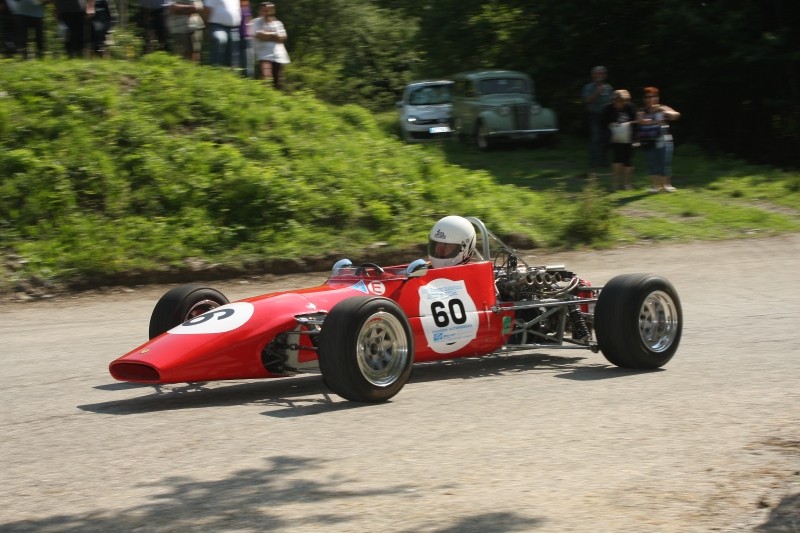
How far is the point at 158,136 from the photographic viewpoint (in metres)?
15.8

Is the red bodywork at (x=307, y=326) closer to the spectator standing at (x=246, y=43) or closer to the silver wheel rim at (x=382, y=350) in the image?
the silver wheel rim at (x=382, y=350)

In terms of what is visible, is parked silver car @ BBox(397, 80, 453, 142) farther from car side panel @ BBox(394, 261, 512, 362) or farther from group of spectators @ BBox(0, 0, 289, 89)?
car side panel @ BBox(394, 261, 512, 362)

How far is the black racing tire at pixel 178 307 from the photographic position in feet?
28.1

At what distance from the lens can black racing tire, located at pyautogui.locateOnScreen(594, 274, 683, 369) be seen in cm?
866

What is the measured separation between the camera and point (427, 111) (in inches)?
1072

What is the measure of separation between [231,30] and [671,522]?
14.4 meters

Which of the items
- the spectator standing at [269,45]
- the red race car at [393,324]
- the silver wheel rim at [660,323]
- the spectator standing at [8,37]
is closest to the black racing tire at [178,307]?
the red race car at [393,324]

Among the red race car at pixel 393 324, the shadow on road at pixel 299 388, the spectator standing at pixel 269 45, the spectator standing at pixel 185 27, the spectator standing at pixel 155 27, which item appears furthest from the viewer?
the spectator standing at pixel 269 45

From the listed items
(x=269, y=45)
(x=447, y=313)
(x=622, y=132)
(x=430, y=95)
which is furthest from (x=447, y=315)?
(x=430, y=95)

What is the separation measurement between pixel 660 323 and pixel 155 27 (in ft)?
39.3

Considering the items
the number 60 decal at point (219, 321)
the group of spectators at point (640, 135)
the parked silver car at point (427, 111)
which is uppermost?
the parked silver car at point (427, 111)

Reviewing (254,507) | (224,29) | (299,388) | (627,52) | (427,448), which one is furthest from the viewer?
(627,52)

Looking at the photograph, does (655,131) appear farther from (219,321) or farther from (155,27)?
(219,321)

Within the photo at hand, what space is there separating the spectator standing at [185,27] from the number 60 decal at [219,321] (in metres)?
10.5
